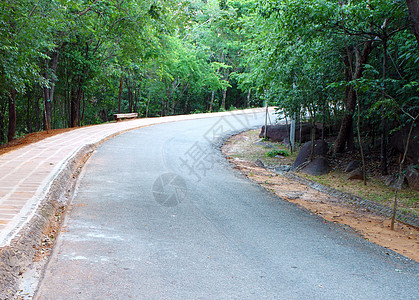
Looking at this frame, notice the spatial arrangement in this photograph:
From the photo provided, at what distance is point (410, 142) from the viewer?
11156mm

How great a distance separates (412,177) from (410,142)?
1749mm

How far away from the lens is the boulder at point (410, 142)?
10914 millimetres

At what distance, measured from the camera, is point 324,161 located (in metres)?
12.6

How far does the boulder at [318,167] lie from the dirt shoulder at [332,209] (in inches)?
42.4

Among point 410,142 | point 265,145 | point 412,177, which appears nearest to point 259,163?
point 265,145

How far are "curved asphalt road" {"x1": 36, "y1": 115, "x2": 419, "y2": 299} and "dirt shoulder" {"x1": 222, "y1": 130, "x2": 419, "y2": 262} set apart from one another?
594mm

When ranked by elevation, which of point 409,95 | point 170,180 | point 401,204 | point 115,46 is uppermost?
point 115,46

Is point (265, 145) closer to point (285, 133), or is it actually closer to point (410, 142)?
point (285, 133)

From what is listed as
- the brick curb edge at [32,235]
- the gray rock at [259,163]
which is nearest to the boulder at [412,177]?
the gray rock at [259,163]

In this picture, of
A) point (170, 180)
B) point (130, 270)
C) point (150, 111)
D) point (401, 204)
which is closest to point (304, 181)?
point (401, 204)

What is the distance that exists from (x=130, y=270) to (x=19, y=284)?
1.04 metres

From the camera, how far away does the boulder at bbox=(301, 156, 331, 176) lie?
12.3 meters

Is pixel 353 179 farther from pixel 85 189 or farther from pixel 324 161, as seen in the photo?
pixel 85 189

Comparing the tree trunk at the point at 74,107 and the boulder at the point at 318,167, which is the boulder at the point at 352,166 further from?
the tree trunk at the point at 74,107
